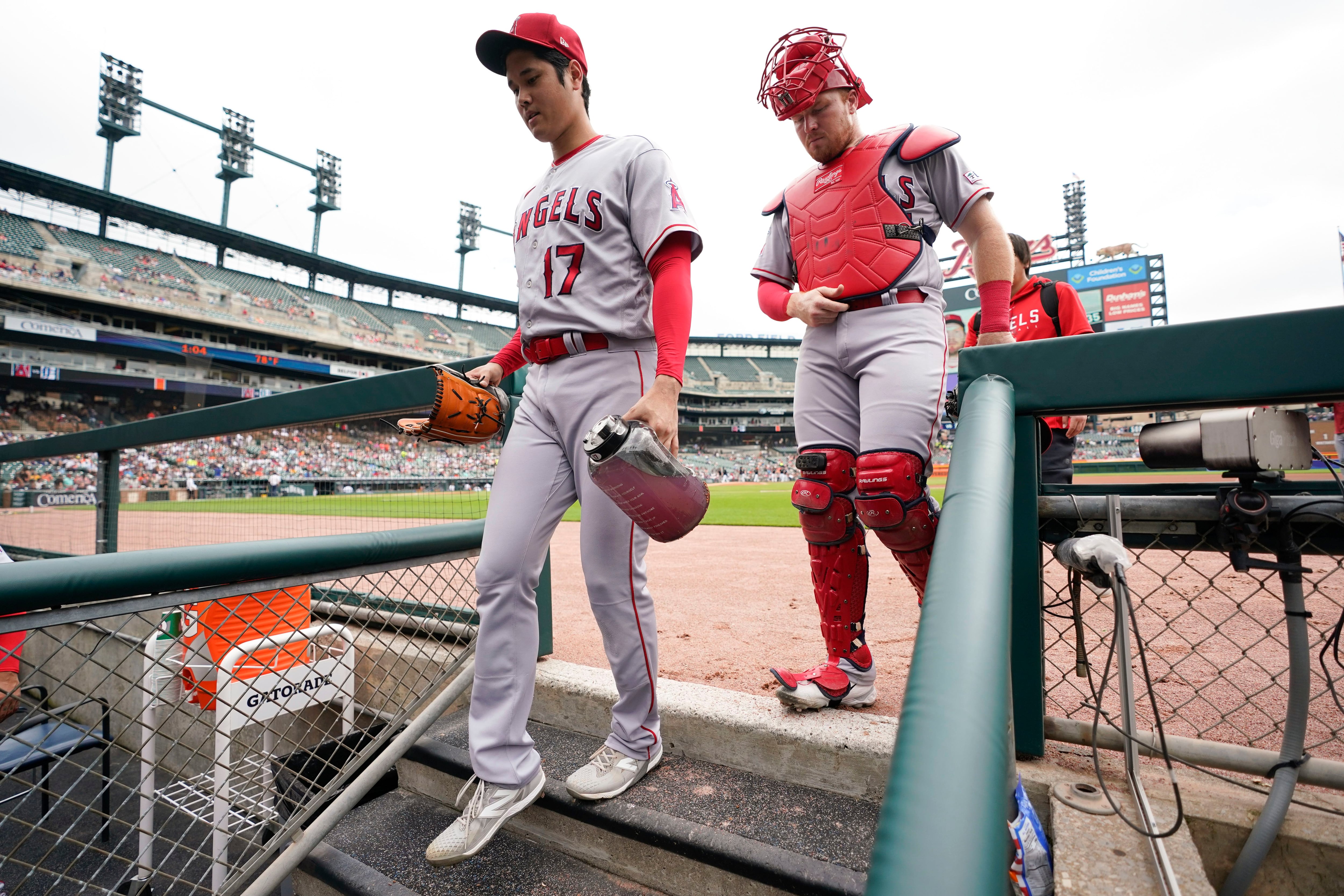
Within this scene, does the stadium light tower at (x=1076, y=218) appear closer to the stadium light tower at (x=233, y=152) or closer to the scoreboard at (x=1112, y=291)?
the scoreboard at (x=1112, y=291)

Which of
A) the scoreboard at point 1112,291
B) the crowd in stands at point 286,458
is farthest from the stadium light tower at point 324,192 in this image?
the scoreboard at point 1112,291

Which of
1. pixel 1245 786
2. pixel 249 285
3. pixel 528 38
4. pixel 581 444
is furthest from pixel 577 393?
pixel 249 285

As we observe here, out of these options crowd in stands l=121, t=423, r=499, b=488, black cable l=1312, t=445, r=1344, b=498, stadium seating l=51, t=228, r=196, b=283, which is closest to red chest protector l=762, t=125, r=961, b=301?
black cable l=1312, t=445, r=1344, b=498

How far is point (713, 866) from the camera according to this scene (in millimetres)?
1296

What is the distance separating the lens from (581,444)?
1.59 metres

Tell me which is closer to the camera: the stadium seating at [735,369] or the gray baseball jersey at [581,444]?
the gray baseball jersey at [581,444]

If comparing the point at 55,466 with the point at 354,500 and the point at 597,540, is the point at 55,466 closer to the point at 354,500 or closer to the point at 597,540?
the point at 354,500

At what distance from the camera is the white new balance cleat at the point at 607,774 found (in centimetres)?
145

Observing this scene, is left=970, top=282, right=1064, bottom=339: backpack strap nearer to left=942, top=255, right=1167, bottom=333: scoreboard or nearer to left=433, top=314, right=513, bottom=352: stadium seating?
left=942, top=255, right=1167, bottom=333: scoreboard

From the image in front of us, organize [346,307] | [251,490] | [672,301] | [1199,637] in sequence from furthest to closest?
1. [346,307]
2. [251,490]
3. [1199,637]
4. [672,301]

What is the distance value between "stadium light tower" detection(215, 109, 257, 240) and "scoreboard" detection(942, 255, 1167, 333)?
112ft

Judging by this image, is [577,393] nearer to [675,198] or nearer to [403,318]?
[675,198]

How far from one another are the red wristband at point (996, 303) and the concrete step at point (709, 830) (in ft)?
4.07

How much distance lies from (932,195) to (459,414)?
1460 mm
